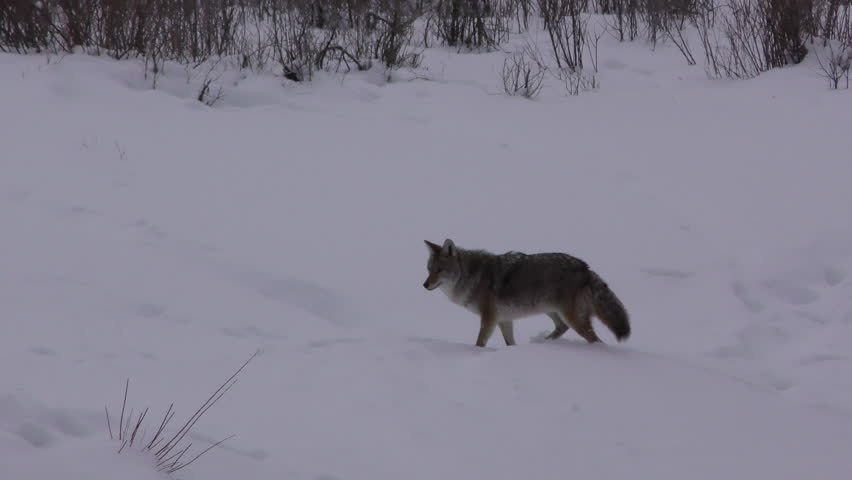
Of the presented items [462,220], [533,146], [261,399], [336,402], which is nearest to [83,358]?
[261,399]

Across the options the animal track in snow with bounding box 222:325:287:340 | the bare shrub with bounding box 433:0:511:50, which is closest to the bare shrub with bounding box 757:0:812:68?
the bare shrub with bounding box 433:0:511:50

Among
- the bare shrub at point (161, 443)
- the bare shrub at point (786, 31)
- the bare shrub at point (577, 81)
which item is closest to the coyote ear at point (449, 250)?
the bare shrub at point (161, 443)

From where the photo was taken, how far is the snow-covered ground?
3607 millimetres

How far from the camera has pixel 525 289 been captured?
4879 mm

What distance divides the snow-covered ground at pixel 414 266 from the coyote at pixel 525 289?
0.73ft

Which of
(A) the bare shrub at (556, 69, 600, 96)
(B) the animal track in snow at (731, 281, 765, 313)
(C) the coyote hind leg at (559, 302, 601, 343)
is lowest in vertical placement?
(B) the animal track in snow at (731, 281, 765, 313)

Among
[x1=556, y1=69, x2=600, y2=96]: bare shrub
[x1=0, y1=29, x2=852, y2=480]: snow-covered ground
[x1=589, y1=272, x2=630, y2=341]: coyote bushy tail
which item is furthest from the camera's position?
[x1=556, y1=69, x2=600, y2=96]: bare shrub

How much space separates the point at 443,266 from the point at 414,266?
1312 millimetres

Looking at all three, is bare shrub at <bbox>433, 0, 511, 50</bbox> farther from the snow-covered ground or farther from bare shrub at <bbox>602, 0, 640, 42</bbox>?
bare shrub at <bbox>602, 0, 640, 42</bbox>

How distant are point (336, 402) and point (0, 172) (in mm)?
Result: 4489

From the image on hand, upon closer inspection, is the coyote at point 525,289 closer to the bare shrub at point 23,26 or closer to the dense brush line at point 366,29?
the dense brush line at point 366,29

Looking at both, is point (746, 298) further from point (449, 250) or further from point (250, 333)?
point (250, 333)

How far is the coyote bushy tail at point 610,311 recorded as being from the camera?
182 inches

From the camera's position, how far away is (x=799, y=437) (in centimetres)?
389
